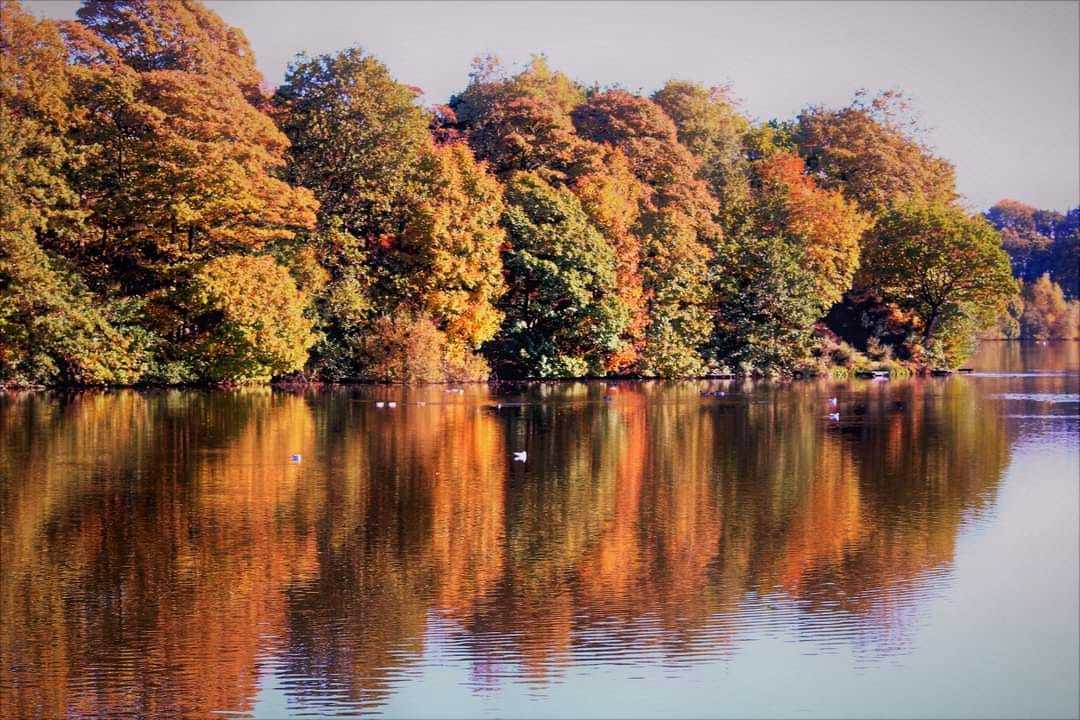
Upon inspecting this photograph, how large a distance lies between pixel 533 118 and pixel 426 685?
46312 millimetres

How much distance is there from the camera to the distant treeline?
143ft

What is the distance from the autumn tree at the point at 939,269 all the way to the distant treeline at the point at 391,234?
0.13 metres

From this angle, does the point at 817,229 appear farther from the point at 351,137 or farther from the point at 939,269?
the point at 351,137

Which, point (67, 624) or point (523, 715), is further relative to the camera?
point (67, 624)

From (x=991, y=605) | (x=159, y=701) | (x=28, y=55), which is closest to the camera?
(x=159, y=701)

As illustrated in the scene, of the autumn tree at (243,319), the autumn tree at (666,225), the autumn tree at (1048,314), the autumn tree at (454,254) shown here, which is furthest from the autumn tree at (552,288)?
the autumn tree at (1048,314)

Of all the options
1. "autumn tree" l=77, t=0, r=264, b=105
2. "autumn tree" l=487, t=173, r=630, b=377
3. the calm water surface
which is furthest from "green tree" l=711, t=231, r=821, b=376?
the calm water surface

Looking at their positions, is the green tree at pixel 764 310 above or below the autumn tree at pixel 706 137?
below

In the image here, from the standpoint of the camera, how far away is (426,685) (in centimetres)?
1091

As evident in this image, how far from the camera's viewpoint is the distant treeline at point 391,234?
143 feet

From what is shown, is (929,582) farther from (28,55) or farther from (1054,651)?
(28,55)

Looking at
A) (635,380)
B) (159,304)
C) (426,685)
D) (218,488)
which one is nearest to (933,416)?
(635,380)

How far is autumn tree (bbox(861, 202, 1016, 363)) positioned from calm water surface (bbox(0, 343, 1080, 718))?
3440 centimetres

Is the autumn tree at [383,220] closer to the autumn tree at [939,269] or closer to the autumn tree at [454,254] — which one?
the autumn tree at [454,254]
